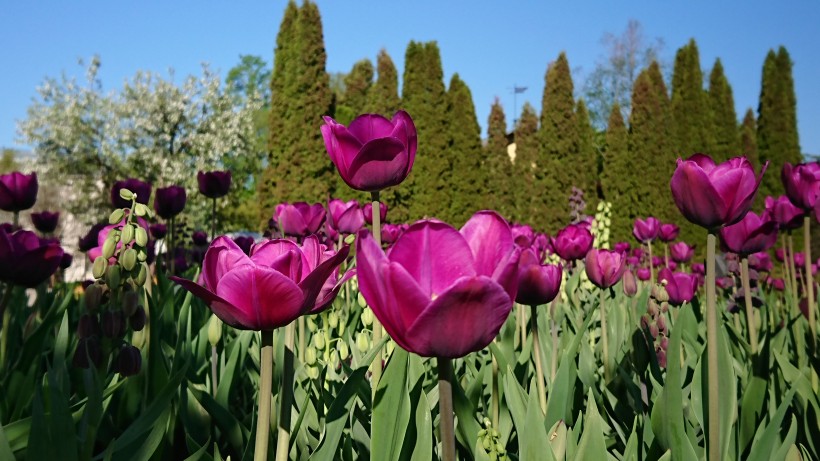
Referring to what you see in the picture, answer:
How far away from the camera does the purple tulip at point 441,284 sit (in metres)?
0.65

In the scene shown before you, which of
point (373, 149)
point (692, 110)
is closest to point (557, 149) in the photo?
point (692, 110)

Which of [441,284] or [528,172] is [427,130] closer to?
[528,172]

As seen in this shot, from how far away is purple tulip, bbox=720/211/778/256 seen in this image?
1867mm

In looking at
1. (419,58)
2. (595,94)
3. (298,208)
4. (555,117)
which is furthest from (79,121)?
(595,94)

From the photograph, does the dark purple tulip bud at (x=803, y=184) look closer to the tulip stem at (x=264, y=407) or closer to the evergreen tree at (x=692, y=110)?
the tulip stem at (x=264, y=407)

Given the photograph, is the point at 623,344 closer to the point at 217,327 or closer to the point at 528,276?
the point at 528,276

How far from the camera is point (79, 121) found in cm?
1823

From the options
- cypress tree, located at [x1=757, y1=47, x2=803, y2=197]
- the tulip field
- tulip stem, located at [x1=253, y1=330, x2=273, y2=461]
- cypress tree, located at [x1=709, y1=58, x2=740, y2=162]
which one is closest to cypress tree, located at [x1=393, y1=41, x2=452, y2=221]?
cypress tree, located at [x1=709, y1=58, x2=740, y2=162]

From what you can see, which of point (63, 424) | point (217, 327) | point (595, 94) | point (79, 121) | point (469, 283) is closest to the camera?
point (469, 283)

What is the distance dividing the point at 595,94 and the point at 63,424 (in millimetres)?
34106

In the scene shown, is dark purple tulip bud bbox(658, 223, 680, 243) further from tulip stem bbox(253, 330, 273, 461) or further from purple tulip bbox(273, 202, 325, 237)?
tulip stem bbox(253, 330, 273, 461)

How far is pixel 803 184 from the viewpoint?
1.94 m

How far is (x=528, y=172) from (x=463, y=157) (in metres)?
1.54

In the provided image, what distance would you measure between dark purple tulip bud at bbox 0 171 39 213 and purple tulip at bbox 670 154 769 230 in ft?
8.51
